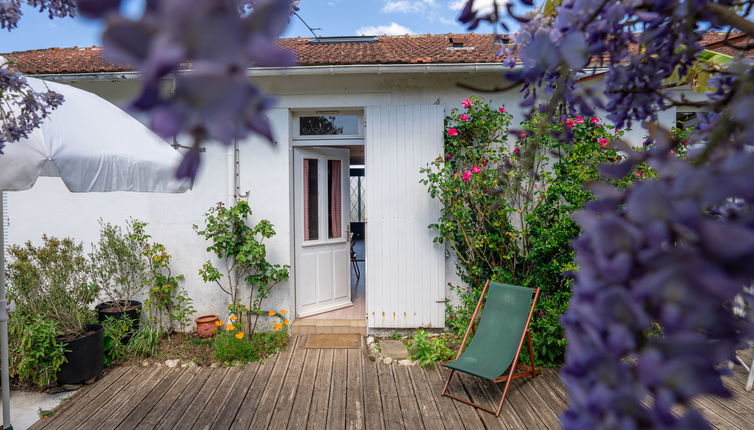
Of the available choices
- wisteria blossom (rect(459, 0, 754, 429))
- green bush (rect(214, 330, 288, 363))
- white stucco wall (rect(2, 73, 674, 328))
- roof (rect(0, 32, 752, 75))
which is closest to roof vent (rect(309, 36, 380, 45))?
roof (rect(0, 32, 752, 75))

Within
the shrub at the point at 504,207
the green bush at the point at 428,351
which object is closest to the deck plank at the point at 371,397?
the green bush at the point at 428,351

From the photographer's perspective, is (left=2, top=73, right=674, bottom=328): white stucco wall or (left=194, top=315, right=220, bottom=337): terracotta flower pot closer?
(left=194, top=315, right=220, bottom=337): terracotta flower pot

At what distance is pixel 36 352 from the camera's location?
13.3 ft

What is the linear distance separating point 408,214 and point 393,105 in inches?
54.5

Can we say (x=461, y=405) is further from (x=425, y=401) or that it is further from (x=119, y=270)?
(x=119, y=270)

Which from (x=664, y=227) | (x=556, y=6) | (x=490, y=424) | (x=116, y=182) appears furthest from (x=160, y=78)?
(x=490, y=424)

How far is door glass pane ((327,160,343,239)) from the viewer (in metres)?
6.15

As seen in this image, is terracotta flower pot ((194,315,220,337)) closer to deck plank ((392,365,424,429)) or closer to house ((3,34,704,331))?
house ((3,34,704,331))

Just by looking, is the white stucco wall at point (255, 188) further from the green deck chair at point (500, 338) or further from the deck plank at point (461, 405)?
the deck plank at point (461, 405)

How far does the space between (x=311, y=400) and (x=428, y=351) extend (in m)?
1.46

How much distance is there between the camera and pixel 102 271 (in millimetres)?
5094

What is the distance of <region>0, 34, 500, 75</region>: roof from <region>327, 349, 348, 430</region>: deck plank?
3.48m

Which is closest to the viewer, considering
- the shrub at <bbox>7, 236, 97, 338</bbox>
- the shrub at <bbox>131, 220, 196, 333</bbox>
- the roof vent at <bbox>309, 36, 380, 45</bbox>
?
the shrub at <bbox>7, 236, 97, 338</bbox>

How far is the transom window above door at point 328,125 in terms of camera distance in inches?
225
